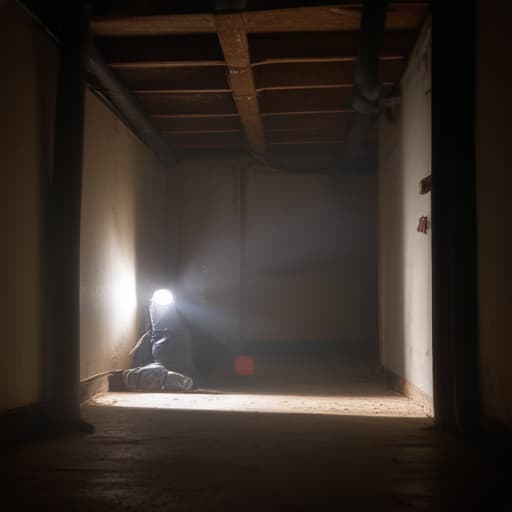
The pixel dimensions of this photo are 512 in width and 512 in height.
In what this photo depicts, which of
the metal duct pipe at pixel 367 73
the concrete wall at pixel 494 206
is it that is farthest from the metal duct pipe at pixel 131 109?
the concrete wall at pixel 494 206

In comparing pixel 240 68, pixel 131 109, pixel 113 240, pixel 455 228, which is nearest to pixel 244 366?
pixel 113 240

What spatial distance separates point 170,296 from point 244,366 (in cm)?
137

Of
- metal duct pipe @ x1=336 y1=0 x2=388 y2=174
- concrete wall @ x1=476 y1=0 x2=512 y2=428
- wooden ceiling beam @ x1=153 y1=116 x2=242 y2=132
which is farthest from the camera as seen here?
wooden ceiling beam @ x1=153 y1=116 x2=242 y2=132

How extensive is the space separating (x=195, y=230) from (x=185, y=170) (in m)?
0.78

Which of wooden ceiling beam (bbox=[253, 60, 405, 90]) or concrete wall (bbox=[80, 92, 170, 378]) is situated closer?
concrete wall (bbox=[80, 92, 170, 378])

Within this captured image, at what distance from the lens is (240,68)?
15.0 ft

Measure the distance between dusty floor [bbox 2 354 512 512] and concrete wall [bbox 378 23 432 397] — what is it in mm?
524

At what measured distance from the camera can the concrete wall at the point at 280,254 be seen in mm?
7996

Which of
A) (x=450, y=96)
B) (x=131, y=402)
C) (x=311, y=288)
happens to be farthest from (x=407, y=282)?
(x=311, y=288)

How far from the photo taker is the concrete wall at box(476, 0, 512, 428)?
268 centimetres

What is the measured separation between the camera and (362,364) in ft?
23.3

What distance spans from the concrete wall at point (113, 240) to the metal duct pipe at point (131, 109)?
0.11 meters

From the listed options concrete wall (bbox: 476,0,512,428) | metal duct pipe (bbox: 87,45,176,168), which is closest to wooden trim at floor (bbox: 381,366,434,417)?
concrete wall (bbox: 476,0,512,428)

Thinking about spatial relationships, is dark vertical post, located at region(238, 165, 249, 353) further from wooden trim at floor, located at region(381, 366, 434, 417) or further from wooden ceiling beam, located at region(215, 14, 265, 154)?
wooden trim at floor, located at region(381, 366, 434, 417)
